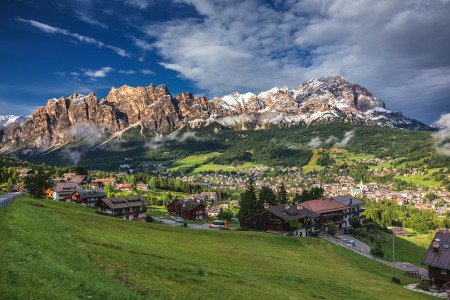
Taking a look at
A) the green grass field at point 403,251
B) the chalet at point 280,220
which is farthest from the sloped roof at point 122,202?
the green grass field at point 403,251

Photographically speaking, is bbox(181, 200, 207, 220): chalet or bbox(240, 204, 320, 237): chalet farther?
bbox(181, 200, 207, 220): chalet

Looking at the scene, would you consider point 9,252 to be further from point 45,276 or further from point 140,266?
point 140,266

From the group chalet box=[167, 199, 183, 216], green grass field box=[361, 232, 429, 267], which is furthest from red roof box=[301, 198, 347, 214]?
chalet box=[167, 199, 183, 216]

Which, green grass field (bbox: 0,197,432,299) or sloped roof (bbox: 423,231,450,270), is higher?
green grass field (bbox: 0,197,432,299)

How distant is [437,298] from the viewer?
58.0 metres

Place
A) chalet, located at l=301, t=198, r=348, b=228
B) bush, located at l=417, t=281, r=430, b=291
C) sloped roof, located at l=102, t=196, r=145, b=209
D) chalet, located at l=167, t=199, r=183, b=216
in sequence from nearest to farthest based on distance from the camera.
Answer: bush, located at l=417, t=281, r=430, b=291 < sloped roof, located at l=102, t=196, r=145, b=209 < chalet, located at l=301, t=198, r=348, b=228 < chalet, located at l=167, t=199, r=183, b=216

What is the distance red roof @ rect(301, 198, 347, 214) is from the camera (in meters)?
132

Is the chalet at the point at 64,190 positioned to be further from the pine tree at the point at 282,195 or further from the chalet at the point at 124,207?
the pine tree at the point at 282,195

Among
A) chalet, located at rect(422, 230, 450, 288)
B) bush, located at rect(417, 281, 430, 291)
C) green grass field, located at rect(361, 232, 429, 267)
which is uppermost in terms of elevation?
chalet, located at rect(422, 230, 450, 288)

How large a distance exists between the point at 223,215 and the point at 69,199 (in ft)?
219

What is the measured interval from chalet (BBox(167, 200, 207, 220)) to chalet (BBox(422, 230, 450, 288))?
96.6 metres

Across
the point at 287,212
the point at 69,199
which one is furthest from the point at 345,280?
the point at 69,199

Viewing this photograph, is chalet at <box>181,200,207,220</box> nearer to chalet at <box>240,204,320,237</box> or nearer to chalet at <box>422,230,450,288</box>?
chalet at <box>240,204,320,237</box>

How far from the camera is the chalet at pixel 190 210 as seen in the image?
500 ft
